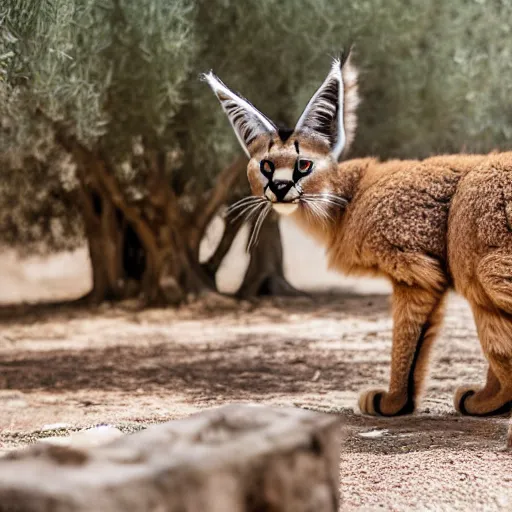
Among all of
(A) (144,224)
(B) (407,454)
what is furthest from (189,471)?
(A) (144,224)

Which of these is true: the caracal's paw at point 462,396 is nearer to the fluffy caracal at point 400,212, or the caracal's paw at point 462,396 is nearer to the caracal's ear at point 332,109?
the fluffy caracal at point 400,212

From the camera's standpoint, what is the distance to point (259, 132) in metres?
4.12

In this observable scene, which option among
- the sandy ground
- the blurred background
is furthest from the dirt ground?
the blurred background

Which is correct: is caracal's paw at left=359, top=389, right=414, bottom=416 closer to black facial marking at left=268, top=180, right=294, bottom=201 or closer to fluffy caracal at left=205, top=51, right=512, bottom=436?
fluffy caracal at left=205, top=51, right=512, bottom=436

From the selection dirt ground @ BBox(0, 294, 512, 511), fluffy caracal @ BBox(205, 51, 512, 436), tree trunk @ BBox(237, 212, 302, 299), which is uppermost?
fluffy caracal @ BBox(205, 51, 512, 436)

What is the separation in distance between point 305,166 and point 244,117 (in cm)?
44

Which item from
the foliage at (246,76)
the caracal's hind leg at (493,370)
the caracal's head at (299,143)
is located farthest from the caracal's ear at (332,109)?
the foliage at (246,76)

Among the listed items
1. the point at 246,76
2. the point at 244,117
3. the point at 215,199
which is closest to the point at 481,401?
the point at 244,117

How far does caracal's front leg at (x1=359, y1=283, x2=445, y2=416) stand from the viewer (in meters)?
4.15

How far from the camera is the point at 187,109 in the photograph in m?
8.84

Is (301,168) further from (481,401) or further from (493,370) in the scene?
(481,401)

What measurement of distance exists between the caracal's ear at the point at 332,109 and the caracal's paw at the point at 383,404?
4.65 ft

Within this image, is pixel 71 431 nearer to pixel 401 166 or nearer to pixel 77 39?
pixel 401 166

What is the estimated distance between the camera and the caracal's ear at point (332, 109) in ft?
13.2
